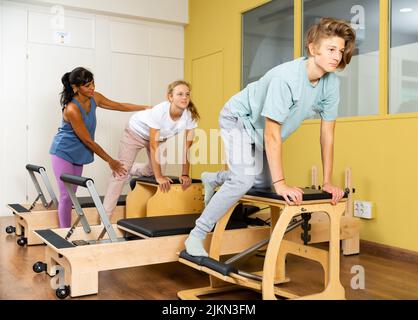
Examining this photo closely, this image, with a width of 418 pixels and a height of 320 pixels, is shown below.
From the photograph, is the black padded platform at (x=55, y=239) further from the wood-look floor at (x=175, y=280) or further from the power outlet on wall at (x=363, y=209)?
the power outlet on wall at (x=363, y=209)

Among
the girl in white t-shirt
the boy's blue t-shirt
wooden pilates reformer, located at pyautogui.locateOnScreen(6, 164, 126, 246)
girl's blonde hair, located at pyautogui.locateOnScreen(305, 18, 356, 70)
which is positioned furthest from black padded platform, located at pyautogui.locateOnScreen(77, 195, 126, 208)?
girl's blonde hair, located at pyautogui.locateOnScreen(305, 18, 356, 70)

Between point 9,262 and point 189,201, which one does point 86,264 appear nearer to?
point 9,262

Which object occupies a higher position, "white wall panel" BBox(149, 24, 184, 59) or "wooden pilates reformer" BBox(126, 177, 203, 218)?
"white wall panel" BBox(149, 24, 184, 59)

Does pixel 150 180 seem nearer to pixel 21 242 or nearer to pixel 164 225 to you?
pixel 164 225

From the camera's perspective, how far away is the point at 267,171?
6.95 ft

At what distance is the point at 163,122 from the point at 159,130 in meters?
0.07

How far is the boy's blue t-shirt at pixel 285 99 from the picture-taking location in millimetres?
1819

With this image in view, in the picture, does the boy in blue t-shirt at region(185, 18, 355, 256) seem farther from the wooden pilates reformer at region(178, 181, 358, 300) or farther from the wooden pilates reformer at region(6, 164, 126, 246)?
the wooden pilates reformer at region(6, 164, 126, 246)

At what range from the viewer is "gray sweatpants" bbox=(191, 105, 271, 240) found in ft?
6.39

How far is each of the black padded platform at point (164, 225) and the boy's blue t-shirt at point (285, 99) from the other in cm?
63

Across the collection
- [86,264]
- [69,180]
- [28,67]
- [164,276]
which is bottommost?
[164,276]

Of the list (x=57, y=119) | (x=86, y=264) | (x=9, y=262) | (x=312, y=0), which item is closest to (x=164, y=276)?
(x=86, y=264)

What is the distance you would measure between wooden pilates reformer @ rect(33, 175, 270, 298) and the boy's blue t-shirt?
2.16 ft
